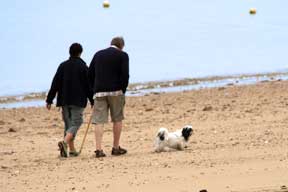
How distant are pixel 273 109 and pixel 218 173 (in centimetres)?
740

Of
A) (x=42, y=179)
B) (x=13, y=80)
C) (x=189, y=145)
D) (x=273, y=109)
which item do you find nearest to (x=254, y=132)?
(x=189, y=145)

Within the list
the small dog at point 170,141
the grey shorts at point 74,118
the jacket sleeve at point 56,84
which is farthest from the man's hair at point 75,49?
the small dog at point 170,141

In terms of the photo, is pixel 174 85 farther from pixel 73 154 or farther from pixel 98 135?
pixel 98 135

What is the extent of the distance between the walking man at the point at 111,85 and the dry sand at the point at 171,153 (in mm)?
465

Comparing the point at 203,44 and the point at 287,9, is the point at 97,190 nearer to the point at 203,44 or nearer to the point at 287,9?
the point at 203,44

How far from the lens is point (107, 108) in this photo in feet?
43.7

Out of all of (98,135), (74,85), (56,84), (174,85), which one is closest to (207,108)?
(56,84)

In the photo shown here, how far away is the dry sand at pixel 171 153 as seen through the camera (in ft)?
33.6

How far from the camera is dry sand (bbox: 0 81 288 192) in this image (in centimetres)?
1024

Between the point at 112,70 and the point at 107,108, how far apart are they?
21.6 inches

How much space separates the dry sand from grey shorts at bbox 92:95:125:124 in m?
0.58

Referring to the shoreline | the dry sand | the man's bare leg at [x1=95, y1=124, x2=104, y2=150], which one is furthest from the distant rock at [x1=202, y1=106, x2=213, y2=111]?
the shoreline

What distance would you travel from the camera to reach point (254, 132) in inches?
572

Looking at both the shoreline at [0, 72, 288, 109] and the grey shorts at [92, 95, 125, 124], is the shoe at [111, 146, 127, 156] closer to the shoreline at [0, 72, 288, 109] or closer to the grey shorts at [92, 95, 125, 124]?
the grey shorts at [92, 95, 125, 124]
